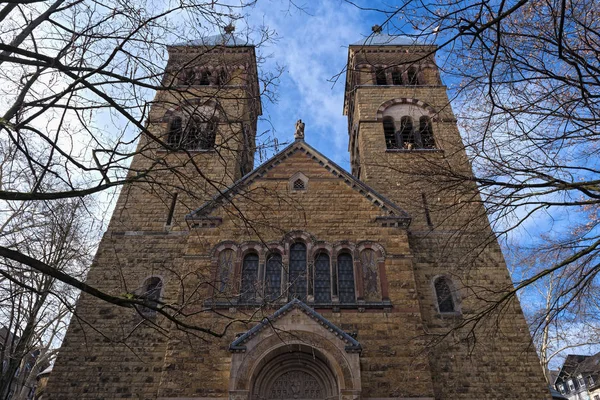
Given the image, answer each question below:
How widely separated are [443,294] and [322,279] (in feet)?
14.7

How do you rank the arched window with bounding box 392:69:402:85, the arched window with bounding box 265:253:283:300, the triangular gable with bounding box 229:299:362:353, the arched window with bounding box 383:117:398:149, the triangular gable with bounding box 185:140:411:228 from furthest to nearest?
the arched window with bounding box 392:69:402:85 < the arched window with bounding box 383:117:398:149 < the triangular gable with bounding box 185:140:411:228 < the arched window with bounding box 265:253:283:300 < the triangular gable with bounding box 229:299:362:353

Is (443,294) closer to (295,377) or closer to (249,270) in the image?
(295,377)

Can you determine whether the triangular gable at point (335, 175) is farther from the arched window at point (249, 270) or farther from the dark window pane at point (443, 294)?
the dark window pane at point (443, 294)

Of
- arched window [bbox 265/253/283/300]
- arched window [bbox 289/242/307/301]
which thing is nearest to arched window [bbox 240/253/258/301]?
arched window [bbox 265/253/283/300]

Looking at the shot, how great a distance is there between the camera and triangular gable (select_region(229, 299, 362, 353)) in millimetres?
11203

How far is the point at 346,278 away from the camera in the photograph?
13.9m

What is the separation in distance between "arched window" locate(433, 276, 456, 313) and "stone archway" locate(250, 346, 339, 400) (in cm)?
492

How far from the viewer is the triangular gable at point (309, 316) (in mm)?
11203

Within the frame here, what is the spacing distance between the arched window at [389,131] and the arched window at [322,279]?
841 cm

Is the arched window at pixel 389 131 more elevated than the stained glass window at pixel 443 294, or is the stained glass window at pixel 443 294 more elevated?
the arched window at pixel 389 131

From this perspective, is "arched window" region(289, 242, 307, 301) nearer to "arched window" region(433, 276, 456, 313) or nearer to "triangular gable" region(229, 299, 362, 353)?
"triangular gable" region(229, 299, 362, 353)

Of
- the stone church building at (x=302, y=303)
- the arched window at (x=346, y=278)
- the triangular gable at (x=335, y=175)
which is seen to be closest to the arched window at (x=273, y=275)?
the stone church building at (x=302, y=303)

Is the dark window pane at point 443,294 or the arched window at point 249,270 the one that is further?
the dark window pane at point 443,294

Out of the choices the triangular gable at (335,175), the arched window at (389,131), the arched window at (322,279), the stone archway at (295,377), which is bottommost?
the stone archway at (295,377)
